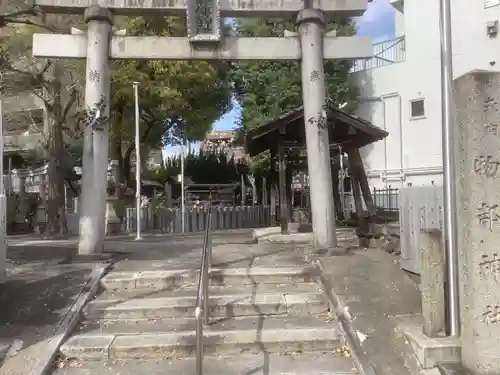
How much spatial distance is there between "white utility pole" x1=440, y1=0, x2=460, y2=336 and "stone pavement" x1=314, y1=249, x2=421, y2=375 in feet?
1.97

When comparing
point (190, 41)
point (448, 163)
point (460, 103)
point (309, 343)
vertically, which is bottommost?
point (309, 343)

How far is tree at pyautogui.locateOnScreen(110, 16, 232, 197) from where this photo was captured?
20031mm

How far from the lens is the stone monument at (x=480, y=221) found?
4340mm

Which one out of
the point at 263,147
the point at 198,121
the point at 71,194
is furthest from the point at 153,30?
the point at 71,194

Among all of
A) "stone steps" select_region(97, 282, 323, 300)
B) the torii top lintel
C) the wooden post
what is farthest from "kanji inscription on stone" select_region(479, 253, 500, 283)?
the wooden post

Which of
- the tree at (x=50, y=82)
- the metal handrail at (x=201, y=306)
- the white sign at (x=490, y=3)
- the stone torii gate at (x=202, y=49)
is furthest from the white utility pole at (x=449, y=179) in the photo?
the white sign at (x=490, y=3)

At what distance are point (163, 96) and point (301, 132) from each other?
32.6ft

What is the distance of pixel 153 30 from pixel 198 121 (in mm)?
5715

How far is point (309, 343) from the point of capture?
559 centimetres

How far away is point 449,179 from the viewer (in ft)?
16.8

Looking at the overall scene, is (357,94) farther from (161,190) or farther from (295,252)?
(295,252)

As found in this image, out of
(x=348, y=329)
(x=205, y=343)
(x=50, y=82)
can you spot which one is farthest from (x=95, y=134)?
(x=50, y=82)

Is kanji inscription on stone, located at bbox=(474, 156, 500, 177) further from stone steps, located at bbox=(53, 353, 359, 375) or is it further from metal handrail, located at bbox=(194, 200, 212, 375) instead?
metal handrail, located at bbox=(194, 200, 212, 375)

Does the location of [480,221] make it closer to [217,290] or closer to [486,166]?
[486,166]
